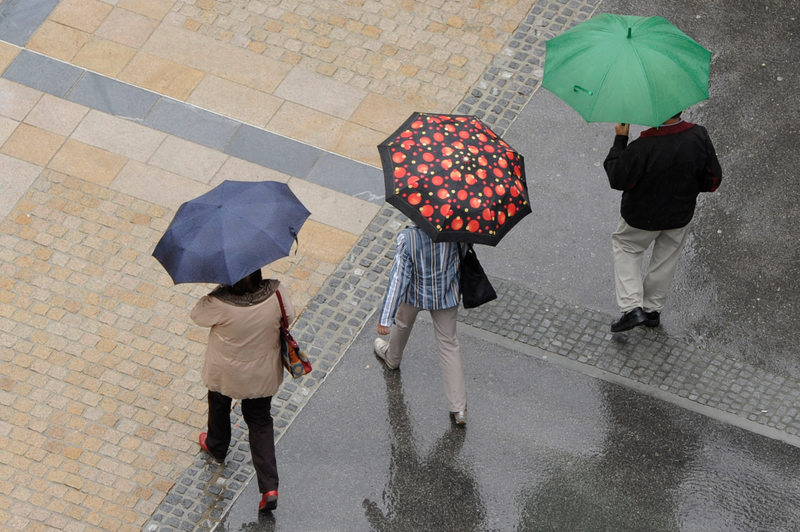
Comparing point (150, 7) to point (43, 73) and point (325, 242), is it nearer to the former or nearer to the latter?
point (43, 73)

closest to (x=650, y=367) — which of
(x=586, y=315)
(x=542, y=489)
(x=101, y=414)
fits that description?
(x=586, y=315)

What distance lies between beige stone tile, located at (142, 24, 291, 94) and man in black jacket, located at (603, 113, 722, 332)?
3544mm

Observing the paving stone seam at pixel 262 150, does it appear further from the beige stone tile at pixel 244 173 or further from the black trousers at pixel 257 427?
the black trousers at pixel 257 427

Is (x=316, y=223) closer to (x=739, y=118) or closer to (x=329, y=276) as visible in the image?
(x=329, y=276)

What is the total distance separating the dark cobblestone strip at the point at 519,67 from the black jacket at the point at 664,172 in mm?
2199

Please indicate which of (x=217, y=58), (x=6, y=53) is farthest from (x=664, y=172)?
(x=6, y=53)

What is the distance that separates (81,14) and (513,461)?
5822 millimetres

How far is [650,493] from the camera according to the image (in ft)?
21.5

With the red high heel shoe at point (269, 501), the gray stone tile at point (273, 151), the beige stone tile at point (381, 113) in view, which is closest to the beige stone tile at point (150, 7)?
the gray stone tile at point (273, 151)

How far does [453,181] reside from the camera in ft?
18.5

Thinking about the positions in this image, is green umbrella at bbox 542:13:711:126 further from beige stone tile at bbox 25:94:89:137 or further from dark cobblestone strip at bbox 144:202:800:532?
beige stone tile at bbox 25:94:89:137

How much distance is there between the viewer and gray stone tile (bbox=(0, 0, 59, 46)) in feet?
30.6

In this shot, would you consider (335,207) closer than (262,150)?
Yes

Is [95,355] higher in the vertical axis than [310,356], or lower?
higher
